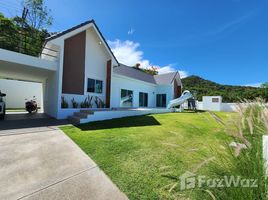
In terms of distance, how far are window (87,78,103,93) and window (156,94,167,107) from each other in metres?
11.9

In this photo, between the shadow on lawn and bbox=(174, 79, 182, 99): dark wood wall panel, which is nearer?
the shadow on lawn

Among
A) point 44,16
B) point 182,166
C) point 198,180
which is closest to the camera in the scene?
point 198,180

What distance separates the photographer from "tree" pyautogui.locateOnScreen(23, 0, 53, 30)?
2561cm

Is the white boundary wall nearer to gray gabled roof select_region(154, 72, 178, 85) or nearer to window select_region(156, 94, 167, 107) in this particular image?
gray gabled roof select_region(154, 72, 178, 85)

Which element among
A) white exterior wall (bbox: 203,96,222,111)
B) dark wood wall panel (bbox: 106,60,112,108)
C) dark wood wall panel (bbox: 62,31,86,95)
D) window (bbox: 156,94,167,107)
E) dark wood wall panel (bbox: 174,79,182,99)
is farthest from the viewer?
white exterior wall (bbox: 203,96,222,111)

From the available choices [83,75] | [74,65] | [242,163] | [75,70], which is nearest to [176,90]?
[83,75]

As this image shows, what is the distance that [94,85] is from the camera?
15117mm

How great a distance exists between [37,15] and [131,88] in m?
20.8

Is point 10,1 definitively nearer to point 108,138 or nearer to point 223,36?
point 108,138

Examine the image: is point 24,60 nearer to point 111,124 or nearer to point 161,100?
point 111,124

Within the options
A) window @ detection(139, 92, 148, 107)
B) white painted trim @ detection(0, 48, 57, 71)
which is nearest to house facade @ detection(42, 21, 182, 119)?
white painted trim @ detection(0, 48, 57, 71)

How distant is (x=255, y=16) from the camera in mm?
14648

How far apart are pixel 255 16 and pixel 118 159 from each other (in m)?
17.7

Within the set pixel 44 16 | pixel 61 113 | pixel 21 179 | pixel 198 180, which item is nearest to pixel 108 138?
pixel 21 179
